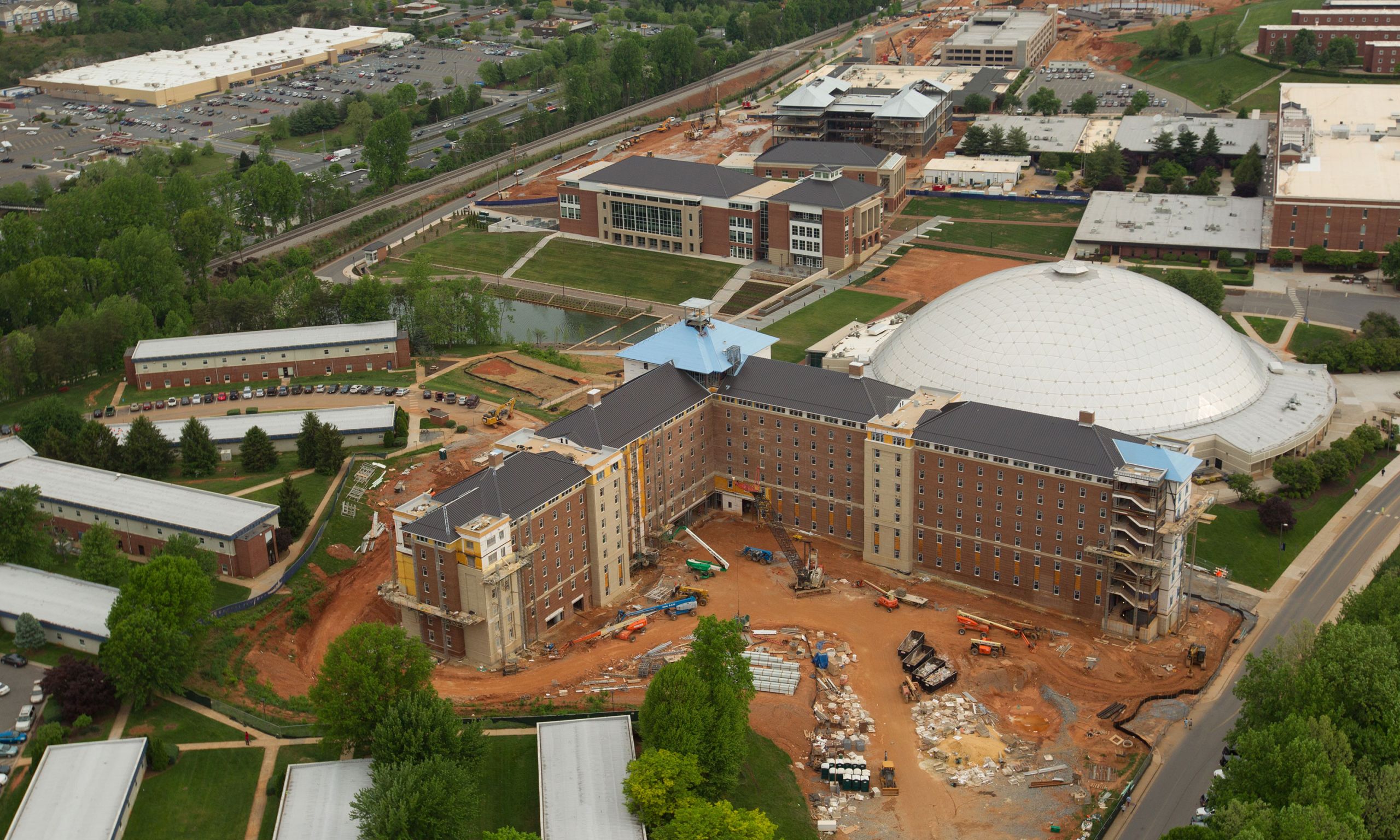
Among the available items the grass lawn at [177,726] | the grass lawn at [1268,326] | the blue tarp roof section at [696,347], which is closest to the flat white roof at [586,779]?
the grass lawn at [177,726]

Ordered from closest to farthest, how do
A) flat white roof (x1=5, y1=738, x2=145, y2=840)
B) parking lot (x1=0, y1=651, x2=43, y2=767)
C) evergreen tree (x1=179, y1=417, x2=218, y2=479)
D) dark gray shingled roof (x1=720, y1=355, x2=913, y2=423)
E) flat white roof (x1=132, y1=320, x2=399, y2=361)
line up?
flat white roof (x1=5, y1=738, x2=145, y2=840)
parking lot (x1=0, y1=651, x2=43, y2=767)
dark gray shingled roof (x1=720, y1=355, x2=913, y2=423)
evergreen tree (x1=179, y1=417, x2=218, y2=479)
flat white roof (x1=132, y1=320, x2=399, y2=361)

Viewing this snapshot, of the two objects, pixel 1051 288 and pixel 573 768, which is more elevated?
pixel 1051 288

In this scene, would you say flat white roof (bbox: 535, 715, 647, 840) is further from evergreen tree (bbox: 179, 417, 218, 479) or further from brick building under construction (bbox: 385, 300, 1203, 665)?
evergreen tree (bbox: 179, 417, 218, 479)

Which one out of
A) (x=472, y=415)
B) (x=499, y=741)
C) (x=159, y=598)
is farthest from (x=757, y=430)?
(x=159, y=598)

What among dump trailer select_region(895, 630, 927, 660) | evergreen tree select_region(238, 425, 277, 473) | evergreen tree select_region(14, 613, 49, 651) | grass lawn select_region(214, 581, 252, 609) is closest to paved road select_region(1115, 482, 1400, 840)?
dump trailer select_region(895, 630, 927, 660)

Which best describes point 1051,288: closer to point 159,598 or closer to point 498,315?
point 498,315

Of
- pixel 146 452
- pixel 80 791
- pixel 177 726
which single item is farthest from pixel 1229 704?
pixel 146 452

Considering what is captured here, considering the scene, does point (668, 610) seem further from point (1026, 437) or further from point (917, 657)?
point (1026, 437)
